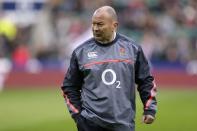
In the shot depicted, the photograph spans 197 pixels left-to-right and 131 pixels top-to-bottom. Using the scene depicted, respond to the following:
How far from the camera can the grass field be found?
15.9 m

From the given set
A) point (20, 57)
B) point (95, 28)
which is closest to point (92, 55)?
point (95, 28)

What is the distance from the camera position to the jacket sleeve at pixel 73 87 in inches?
351

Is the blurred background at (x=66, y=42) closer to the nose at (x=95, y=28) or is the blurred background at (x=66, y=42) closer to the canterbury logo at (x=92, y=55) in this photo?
the canterbury logo at (x=92, y=55)

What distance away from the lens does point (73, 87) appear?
9.02 meters

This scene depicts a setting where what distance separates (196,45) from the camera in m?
26.7

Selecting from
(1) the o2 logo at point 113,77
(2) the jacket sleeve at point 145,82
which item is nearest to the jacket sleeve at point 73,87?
(1) the o2 logo at point 113,77

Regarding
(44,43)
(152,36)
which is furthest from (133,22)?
(44,43)

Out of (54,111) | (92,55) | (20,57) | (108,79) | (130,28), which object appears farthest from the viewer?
(130,28)

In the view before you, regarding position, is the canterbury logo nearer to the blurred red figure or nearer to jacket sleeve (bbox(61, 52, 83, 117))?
jacket sleeve (bbox(61, 52, 83, 117))

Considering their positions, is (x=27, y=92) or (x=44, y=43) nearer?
(x=27, y=92)

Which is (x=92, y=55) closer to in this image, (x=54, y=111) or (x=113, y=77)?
(x=113, y=77)

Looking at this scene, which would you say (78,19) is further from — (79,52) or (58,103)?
(79,52)

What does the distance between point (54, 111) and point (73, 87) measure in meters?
10.1

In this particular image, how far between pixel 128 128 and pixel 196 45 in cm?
1818
